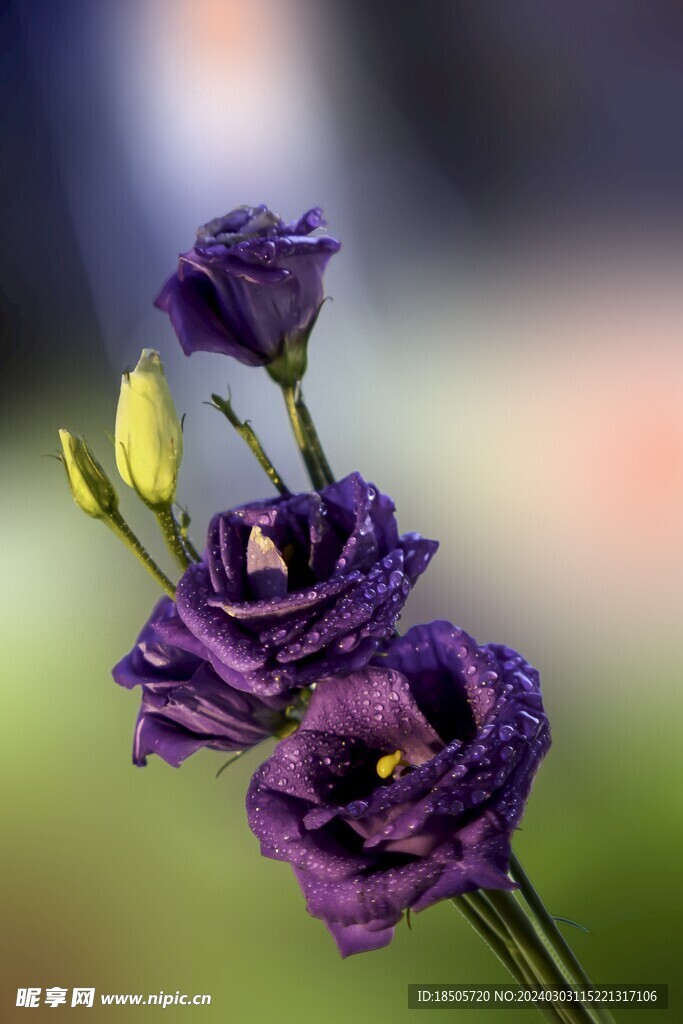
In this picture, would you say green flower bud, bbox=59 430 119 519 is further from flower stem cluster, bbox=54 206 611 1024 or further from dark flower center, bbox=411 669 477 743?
dark flower center, bbox=411 669 477 743

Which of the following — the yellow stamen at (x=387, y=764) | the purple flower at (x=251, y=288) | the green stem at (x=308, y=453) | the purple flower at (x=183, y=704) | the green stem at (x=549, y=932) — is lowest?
the green stem at (x=549, y=932)

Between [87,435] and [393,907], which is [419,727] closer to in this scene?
[393,907]
